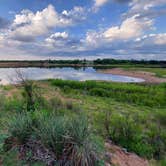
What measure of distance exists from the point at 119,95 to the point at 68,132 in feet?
51.5

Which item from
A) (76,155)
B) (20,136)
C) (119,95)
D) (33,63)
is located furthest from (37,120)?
(33,63)

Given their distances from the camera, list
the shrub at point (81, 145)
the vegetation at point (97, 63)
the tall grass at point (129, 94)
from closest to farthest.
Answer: the shrub at point (81, 145) → the tall grass at point (129, 94) → the vegetation at point (97, 63)

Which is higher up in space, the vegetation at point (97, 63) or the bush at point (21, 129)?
the bush at point (21, 129)

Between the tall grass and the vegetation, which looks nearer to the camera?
the tall grass

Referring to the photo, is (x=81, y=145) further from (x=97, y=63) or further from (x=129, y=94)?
(x=97, y=63)

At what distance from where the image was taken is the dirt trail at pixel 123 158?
524cm

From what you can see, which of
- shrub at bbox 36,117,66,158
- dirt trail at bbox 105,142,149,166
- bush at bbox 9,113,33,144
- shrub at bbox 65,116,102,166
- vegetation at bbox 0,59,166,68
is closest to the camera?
shrub at bbox 65,116,102,166

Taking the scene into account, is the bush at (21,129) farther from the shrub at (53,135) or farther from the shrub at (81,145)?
the shrub at (81,145)

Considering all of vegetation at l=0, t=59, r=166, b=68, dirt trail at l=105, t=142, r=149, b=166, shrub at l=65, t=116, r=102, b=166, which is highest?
shrub at l=65, t=116, r=102, b=166

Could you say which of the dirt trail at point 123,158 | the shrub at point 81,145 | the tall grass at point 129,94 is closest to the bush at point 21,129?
the shrub at point 81,145

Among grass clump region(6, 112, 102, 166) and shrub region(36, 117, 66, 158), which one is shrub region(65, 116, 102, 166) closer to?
grass clump region(6, 112, 102, 166)

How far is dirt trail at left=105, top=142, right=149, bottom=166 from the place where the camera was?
5.24 m

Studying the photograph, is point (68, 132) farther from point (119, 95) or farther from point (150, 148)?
point (119, 95)

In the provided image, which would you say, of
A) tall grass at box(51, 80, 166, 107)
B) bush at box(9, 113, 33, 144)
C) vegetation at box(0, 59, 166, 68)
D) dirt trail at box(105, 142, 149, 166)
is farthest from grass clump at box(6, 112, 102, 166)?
vegetation at box(0, 59, 166, 68)
